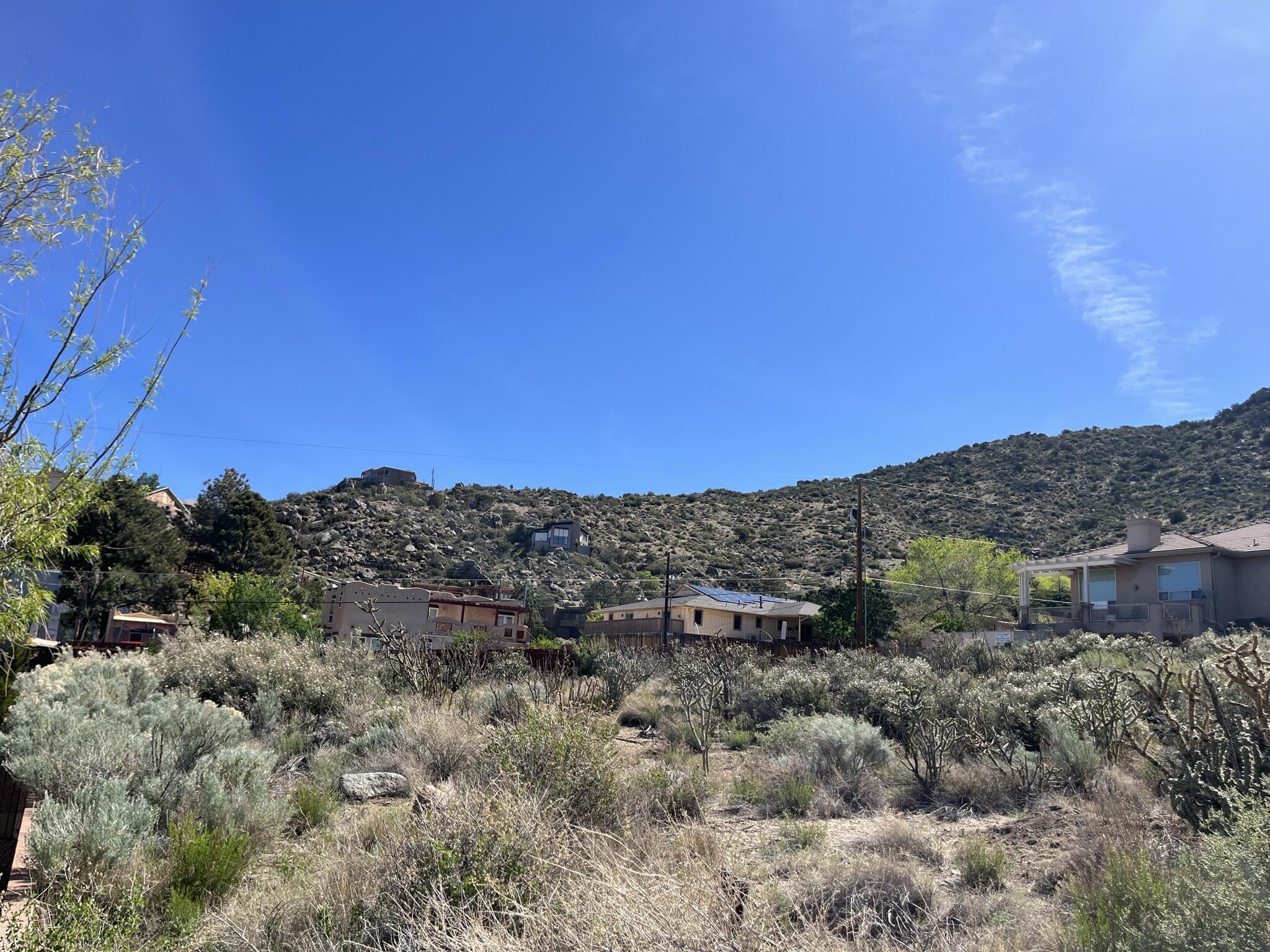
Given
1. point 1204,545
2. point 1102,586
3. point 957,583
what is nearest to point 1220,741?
point 1204,545

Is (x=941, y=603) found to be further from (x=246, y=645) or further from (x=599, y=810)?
(x=599, y=810)

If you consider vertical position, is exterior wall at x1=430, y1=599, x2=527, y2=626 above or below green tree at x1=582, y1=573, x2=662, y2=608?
below

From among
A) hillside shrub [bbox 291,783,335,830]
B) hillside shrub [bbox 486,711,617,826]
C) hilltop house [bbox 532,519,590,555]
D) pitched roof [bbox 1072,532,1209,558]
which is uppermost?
hilltop house [bbox 532,519,590,555]

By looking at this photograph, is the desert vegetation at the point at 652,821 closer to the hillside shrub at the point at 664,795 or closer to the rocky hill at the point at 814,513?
the hillside shrub at the point at 664,795

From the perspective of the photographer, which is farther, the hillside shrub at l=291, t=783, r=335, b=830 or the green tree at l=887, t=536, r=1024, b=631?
the green tree at l=887, t=536, r=1024, b=631

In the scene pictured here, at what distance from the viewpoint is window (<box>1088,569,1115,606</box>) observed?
34656 millimetres

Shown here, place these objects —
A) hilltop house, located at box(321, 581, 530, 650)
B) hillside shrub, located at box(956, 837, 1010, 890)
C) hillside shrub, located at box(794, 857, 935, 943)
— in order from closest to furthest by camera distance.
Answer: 1. hillside shrub, located at box(794, 857, 935, 943)
2. hillside shrub, located at box(956, 837, 1010, 890)
3. hilltop house, located at box(321, 581, 530, 650)

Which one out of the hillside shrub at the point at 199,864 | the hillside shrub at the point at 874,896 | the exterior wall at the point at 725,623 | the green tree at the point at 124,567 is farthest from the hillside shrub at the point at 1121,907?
the exterior wall at the point at 725,623

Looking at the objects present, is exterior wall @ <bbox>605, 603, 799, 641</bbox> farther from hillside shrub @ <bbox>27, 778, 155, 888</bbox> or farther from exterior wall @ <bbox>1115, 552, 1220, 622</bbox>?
hillside shrub @ <bbox>27, 778, 155, 888</bbox>

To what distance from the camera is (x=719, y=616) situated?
47.2m

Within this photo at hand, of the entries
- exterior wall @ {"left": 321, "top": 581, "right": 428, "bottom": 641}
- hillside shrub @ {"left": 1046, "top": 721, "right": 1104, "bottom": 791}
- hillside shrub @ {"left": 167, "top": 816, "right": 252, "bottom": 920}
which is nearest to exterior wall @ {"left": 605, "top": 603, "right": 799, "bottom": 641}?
exterior wall @ {"left": 321, "top": 581, "right": 428, "bottom": 641}

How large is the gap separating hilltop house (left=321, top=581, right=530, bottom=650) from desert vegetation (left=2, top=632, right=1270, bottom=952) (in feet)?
76.3

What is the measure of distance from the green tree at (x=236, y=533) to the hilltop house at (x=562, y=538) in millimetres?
18025

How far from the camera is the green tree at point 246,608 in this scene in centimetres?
3006
